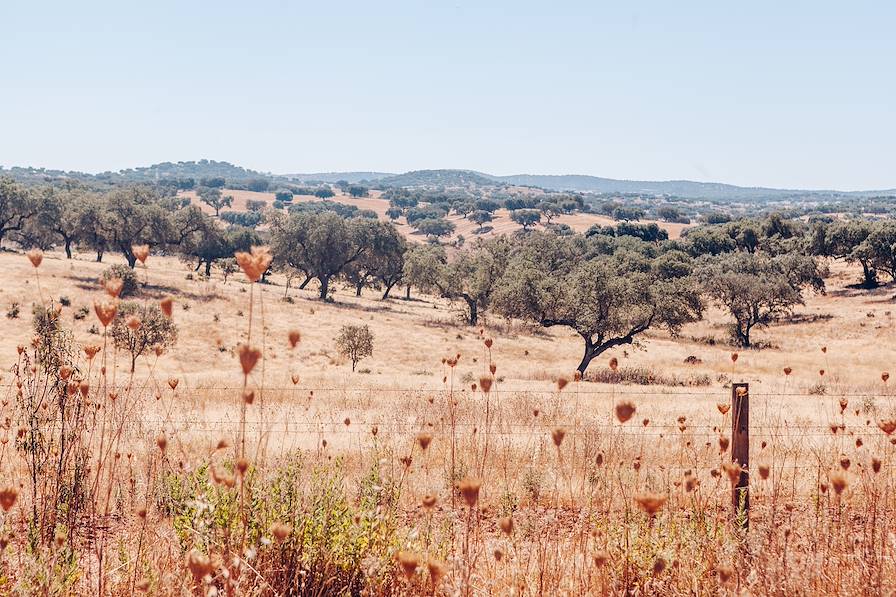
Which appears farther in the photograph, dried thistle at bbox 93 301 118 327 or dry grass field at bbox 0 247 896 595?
dry grass field at bbox 0 247 896 595

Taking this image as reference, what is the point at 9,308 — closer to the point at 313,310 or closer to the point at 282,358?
the point at 282,358

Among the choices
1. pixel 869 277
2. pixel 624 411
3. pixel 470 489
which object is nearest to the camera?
pixel 470 489

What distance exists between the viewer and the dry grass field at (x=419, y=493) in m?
4.06

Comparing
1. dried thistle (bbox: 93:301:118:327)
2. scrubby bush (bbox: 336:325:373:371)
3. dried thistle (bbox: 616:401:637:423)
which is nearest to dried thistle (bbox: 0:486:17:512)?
dried thistle (bbox: 93:301:118:327)

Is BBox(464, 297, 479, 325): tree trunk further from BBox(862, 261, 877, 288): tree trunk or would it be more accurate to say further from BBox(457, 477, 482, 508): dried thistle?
BBox(457, 477, 482, 508): dried thistle

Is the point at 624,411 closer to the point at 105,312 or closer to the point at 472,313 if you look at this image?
the point at 105,312

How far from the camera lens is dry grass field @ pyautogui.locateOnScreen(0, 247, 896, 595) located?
4.06 metres

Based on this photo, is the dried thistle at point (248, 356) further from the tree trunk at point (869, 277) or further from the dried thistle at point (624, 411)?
the tree trunk at point (869, 277)

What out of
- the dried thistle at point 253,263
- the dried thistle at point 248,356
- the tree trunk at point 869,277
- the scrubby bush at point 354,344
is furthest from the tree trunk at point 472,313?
the dried thistle at point 248,356

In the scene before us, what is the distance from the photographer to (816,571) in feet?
15.3

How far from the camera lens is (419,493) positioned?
8.06 metres

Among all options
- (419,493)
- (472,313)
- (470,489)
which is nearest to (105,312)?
(470,489)

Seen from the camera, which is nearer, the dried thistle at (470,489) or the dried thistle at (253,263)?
the dried thistle at (253,263)

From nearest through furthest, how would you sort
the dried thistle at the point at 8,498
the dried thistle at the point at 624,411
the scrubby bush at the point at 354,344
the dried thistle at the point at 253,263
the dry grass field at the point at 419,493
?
the dried thistle at the point at 253,263 < the dried thistle at the point at 8,498 < the dried thistle at the point at 624,411 < the dry grass field at the point at 419,493 < the scrubby bush at the point at 354,344
